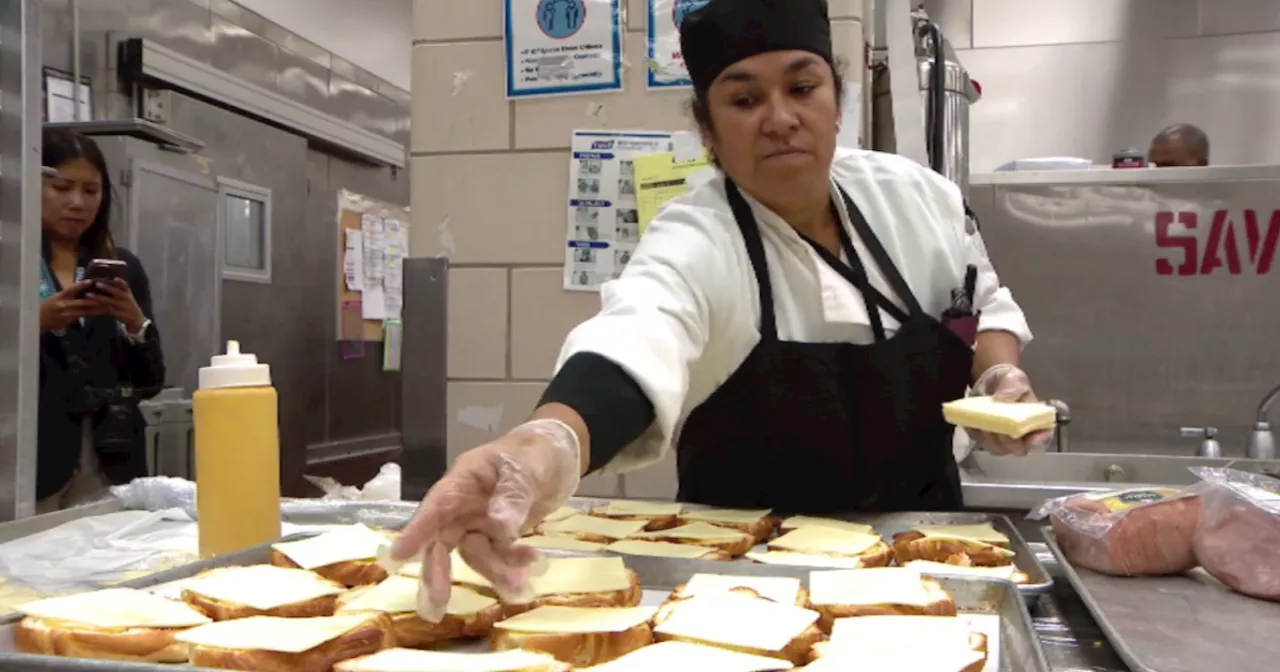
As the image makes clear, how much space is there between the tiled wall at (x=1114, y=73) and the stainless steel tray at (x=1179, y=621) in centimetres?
288

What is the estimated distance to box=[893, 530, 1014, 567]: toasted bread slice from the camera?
1.09 m

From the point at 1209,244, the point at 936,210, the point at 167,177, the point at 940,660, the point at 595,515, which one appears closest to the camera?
the point at 940,660

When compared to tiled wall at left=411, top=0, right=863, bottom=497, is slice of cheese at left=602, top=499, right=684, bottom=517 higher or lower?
lower

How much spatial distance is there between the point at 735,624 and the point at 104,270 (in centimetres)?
262

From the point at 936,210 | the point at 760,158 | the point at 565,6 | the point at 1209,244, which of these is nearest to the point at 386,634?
the point at 760,158

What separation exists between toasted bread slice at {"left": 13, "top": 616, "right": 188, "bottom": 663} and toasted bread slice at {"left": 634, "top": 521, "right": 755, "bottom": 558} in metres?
0.59

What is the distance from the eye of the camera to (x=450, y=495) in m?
0.79

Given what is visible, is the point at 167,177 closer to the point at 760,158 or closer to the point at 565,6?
the point at 565,6

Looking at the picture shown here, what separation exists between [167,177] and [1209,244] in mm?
3453

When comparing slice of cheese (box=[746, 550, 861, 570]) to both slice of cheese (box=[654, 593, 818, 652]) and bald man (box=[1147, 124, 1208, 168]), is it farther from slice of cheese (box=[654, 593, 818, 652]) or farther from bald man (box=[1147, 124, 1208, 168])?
bald man (box=[1147, 124, 1208, 168])

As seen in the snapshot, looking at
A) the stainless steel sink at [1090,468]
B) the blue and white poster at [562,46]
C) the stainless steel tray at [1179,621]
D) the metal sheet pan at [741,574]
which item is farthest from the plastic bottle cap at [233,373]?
the stainless steel sink at [1090,468]

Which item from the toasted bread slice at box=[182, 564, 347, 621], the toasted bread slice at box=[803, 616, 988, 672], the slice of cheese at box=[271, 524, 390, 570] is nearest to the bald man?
the toasted bread slice at box=[803, 616, 988, 672]

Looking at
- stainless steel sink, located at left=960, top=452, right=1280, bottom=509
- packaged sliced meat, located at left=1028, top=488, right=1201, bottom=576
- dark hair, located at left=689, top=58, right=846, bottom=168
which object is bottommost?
stainless steel sink, located at left=960, top=452, right=1280, bottom=509

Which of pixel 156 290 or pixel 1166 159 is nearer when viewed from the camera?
pixel 1166 159
